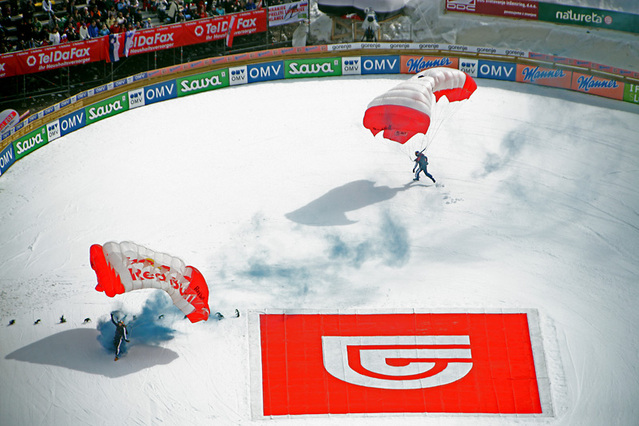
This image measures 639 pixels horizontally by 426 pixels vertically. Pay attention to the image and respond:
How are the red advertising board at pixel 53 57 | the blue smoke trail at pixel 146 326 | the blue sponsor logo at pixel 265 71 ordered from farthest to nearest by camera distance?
the blue sponsor logo at pixel 265 71 → the red advertising board at pixel 53 57 → the blue smoke trail at pixel 146 326

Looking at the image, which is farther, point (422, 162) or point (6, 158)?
point (6, 158)

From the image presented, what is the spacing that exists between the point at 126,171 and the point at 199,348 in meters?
9.15

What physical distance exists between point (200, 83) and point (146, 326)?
43.6 feet

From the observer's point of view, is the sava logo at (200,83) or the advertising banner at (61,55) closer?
the advertising banner at (61,55)

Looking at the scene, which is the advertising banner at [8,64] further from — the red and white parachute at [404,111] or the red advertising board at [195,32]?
the red and white parachute at [404,111]

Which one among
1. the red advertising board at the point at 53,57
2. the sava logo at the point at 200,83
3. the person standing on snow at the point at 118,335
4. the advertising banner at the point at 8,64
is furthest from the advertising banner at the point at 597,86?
the advertising banner at the point at 8,64

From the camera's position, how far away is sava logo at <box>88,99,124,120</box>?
3281cm

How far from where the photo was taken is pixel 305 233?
2792cm

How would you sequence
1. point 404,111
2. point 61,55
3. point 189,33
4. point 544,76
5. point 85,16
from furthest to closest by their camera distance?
point 544,76 → point 189,33 → point 85,16 → point 61,55 → point 404,111

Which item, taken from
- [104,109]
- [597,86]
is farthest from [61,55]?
[597,86]

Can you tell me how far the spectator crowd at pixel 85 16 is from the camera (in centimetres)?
3362

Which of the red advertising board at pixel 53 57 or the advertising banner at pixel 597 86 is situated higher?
the red advertising board at pixel 53 57

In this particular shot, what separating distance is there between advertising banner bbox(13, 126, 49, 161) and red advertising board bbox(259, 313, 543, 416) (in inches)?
464

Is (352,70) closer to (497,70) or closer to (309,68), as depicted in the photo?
(309,68)
